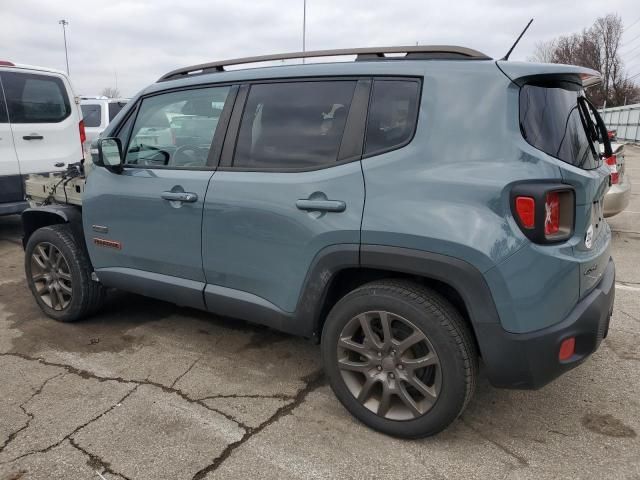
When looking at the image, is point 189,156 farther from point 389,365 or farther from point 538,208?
point 538,208

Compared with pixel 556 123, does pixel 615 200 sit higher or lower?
lower

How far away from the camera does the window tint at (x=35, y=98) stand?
6.09 m

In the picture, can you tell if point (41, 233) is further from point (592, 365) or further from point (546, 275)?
point (592, 365)

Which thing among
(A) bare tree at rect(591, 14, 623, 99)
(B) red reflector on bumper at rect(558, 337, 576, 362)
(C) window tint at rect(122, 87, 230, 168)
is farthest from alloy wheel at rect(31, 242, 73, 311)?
(A) bare tree at rect(591, 14, 623, 99)

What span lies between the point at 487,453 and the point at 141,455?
5.22ft

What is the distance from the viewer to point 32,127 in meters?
6.29

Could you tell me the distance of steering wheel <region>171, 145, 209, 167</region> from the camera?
3035 mm

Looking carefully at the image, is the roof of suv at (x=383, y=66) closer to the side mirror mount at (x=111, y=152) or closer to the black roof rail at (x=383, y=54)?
the black roof rail at (x=383, y=54)

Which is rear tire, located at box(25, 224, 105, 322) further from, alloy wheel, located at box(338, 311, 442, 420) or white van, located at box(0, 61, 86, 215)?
white van, located at box(0, 61, 86, 215)

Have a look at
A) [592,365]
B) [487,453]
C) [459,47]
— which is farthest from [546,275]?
[592,365]

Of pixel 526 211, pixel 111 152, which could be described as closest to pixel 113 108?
pixel 111 152

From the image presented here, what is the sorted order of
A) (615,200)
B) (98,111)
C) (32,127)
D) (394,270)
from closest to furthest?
(394,270), (615,200), (32,127), (98,111)

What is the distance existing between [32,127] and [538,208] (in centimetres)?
621

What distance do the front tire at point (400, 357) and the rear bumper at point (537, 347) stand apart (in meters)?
0.11
